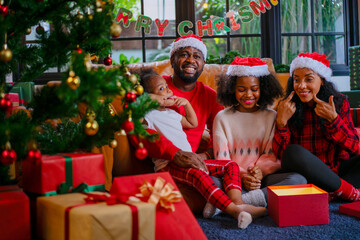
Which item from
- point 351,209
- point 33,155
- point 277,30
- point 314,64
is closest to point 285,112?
point 314,64

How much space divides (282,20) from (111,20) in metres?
3.70

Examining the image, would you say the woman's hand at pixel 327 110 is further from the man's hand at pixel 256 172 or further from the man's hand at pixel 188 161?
the man's hand at pixel 188 161

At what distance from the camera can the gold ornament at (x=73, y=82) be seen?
982 millimetres

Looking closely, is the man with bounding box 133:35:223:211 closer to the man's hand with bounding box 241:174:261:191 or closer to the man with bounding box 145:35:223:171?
the man with bounding box 145:35:223:171

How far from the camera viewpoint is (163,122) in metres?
1.97

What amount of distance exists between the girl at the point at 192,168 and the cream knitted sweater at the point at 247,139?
0.44 feet

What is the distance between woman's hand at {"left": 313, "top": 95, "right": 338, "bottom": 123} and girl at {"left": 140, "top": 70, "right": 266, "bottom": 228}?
1.68ft

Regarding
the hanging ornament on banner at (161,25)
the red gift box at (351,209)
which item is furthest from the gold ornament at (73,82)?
the hanging ornament on banner at (161,25)

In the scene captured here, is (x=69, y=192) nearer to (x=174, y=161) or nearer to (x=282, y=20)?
(x=174, y=161)

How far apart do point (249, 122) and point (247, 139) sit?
95mm

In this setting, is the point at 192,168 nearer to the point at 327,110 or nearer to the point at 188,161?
the point at 188,161

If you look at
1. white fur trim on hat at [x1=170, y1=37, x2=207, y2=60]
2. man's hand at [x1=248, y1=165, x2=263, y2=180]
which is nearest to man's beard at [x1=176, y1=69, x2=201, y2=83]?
white fur trim on hat at [x1=170, y1=37, x2=207, y2=60]

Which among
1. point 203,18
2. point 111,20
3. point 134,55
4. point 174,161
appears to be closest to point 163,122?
point 174,161

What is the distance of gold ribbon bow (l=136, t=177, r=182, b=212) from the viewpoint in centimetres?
120
